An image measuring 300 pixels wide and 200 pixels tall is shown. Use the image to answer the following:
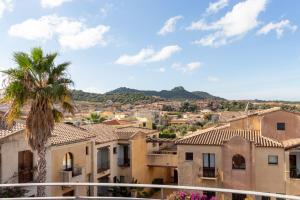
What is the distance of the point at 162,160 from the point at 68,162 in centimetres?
1223

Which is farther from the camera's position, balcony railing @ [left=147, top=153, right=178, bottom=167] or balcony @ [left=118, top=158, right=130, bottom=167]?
balcony railing @ [left=147, top=153, right=178, bottom=167]

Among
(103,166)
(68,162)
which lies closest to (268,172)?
(103,166)

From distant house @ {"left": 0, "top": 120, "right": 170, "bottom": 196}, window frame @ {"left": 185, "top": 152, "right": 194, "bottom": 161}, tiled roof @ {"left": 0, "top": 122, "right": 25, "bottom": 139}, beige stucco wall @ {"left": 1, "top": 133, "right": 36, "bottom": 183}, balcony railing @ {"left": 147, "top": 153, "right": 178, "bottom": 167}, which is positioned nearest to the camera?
beige stucco wall @ {"left": 1, "top": 133, "right": 36, "bottom": 183}

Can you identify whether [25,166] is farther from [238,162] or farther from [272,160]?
[272,160]

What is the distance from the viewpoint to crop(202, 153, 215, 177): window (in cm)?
2896

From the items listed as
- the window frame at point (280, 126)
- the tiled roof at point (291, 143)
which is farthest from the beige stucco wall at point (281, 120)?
the tiled roof at point (291, 143)

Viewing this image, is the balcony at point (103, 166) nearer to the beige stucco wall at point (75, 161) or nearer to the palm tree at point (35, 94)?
the beige stucco wall at point (75, 161)

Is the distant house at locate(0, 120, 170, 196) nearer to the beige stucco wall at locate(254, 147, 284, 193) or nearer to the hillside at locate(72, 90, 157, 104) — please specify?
the beige stucco wall at locate(254, 147, 284, 193)

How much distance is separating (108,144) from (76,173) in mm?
6764

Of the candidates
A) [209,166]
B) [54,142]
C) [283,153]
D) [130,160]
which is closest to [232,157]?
[209,166]

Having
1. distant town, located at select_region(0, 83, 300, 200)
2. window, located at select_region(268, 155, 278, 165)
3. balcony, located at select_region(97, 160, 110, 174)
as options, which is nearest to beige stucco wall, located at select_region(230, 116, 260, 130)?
distant town, located at select_region(0, 83, 300, 200)

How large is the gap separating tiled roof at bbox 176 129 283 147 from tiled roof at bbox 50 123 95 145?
7719mm

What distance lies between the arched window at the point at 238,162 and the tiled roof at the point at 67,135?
451 inches

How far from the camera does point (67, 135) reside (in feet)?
86.7
